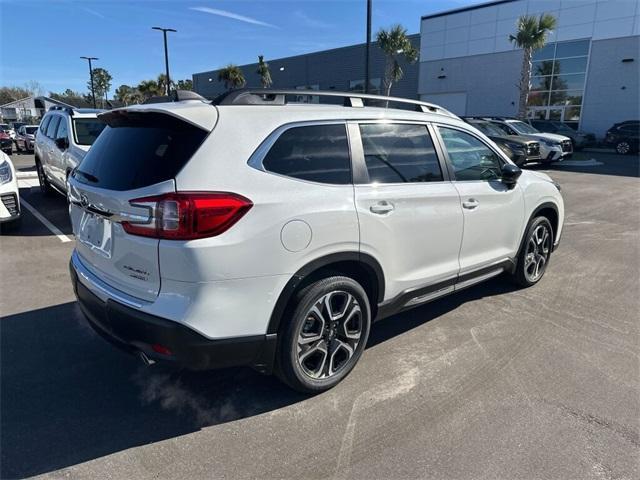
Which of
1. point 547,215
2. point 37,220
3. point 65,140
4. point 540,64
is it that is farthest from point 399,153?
point 540,64

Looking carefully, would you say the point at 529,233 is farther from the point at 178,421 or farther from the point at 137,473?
the point at 137,473

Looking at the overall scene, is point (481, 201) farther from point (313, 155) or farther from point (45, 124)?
point (45, 124)

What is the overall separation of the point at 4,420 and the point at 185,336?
1.36 m

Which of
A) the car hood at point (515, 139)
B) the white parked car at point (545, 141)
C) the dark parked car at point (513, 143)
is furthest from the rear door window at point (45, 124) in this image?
the white parked car at point (545, 141)

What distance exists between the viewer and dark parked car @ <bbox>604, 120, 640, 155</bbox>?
23.0 m

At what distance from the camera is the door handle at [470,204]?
3686 millimetres

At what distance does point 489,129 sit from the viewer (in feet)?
54.4

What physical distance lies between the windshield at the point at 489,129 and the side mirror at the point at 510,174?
514 inches

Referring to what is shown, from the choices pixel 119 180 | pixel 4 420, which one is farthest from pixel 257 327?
pixel 4 420

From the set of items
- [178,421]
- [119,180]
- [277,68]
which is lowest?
[178,421]

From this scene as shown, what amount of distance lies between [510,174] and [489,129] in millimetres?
13734

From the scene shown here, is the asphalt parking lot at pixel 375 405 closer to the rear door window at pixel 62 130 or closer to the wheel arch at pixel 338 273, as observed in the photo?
the wheel arch at pixel 338 273

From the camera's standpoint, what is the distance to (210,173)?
2.37 m

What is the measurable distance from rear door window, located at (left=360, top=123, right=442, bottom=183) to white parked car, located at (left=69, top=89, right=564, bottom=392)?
1 centimetres
